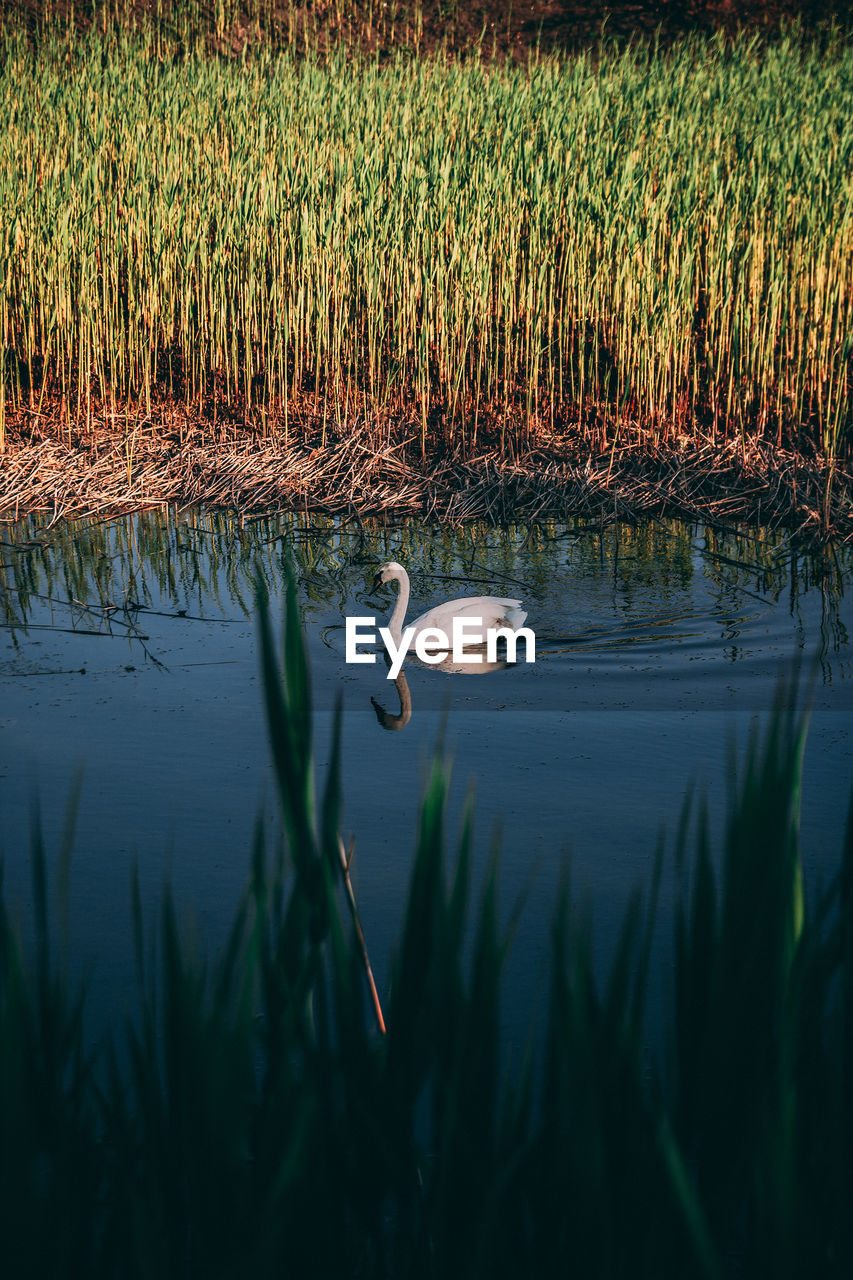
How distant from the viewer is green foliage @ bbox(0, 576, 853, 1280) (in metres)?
1.36

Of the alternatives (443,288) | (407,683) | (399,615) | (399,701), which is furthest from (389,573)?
(443,288)

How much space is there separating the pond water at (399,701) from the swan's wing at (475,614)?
176 millimetres

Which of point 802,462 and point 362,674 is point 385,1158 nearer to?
point 362,674

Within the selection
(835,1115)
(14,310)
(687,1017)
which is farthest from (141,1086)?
(14,310)

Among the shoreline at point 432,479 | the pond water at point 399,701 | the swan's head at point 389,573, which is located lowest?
the pond water at point 399,701

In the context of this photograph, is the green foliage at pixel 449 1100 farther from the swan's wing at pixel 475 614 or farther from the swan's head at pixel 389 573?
the swan's head at pixel 389 573

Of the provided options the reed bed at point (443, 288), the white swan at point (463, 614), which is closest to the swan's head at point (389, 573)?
the white swan at point (463, 614)

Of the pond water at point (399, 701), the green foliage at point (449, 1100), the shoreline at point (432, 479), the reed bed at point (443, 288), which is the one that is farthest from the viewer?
the reed bed at point (443, 288)

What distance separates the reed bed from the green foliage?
5.72 m

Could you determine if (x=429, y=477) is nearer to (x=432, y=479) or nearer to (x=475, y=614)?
(x=432, y=479)

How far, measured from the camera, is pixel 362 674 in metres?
4.48

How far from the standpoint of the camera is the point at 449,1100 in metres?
1.43

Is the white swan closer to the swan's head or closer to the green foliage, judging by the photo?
the swan's head

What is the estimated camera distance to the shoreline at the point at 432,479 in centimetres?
638
